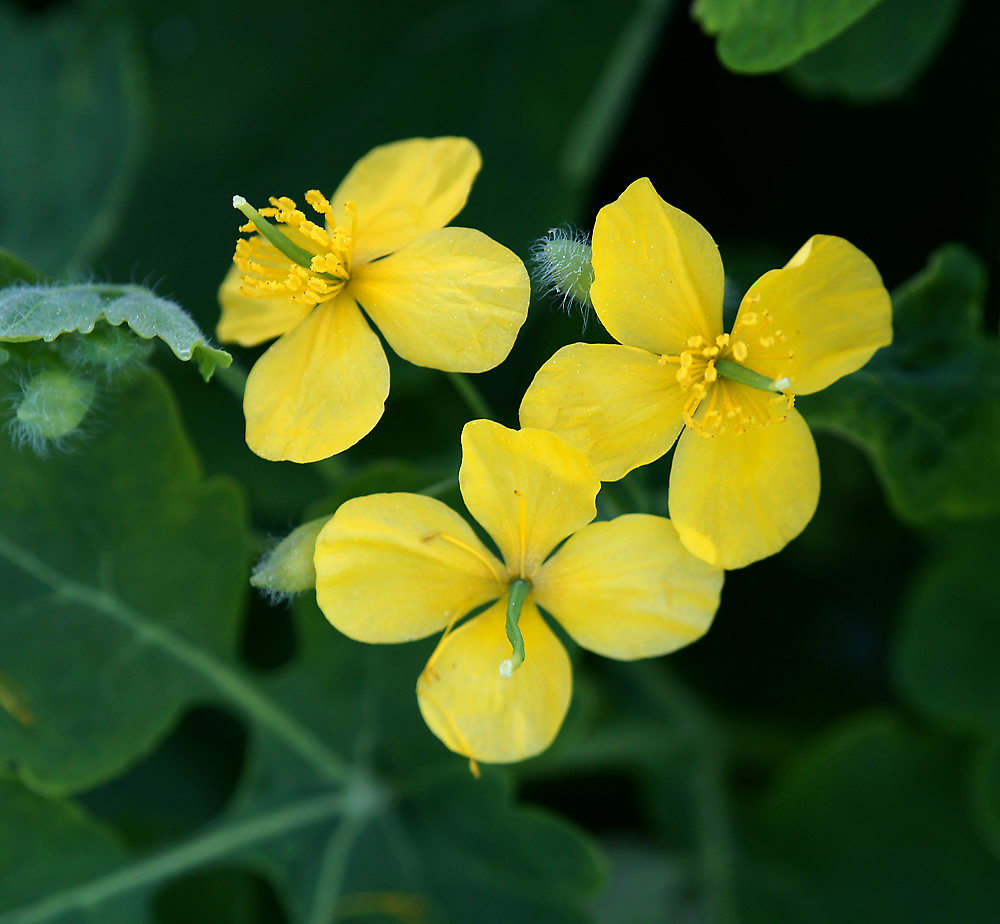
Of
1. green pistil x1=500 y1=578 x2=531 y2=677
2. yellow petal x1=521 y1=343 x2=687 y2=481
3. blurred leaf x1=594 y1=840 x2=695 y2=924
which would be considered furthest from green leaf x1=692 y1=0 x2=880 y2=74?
blurred leaf x1=594 y1=840 x2=695 y2=924

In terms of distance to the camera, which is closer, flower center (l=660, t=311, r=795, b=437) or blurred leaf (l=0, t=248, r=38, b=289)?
flower center (l=660, t=311, r=795, b=437)

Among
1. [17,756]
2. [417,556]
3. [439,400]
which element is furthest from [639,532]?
[17,756]

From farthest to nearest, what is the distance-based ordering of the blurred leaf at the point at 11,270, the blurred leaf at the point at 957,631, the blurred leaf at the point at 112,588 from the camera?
the blurred leaf at the point at 957,631 → the blurred leaf at the point at 112,588 → the blurred leaf at the point at 11,270

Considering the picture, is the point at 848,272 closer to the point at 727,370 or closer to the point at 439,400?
the point at 727,370

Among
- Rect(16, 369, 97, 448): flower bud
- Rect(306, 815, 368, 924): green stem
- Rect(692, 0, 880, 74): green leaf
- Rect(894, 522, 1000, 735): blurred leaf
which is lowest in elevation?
Rect(894, 522, 1000, 735): blurred leaf

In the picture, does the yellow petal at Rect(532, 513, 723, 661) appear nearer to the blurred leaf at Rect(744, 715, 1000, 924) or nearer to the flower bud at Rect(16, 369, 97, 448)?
the flower bud at Rect(16, 369, 97, 448)

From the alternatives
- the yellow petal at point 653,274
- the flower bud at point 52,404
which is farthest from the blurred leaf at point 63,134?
the yellow petal at point 653,274

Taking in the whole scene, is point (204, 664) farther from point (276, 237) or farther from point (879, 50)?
point (879, 50)

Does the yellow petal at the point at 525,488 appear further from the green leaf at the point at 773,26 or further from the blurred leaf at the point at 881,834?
the blurred leaf at the point at 881,834
